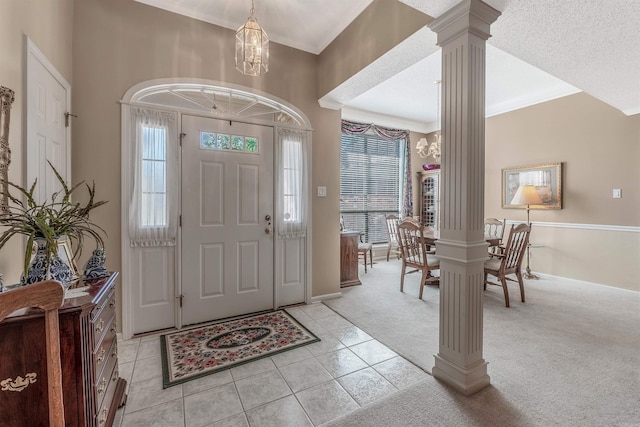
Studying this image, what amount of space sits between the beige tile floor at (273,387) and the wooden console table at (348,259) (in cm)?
167

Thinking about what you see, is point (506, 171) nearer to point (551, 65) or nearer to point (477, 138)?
point (551, 65)

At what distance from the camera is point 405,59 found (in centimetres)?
255

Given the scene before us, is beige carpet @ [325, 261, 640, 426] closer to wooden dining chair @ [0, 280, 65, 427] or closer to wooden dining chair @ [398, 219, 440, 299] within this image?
wooden dining chair @ [398, 219, 440, 299]

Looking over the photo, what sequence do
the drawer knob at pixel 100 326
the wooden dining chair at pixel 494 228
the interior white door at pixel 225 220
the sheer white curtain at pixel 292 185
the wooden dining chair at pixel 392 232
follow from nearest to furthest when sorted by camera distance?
1. the drawer knob at pixel 100 326
2. the interior white door at pixel 225 220
3. the sheer white curtain at pixel 292 185
4. the wooden dining chair at pixel 494 228
5. the wooden dining chair at pixel 392 232

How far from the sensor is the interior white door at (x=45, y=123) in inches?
65.2

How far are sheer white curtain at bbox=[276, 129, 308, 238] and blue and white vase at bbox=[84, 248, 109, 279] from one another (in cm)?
182

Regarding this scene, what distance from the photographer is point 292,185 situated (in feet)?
10.9

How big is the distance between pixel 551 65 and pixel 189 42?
3.52 m

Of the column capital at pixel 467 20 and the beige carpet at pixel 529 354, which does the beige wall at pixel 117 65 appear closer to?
the column capital at pixel 467 20

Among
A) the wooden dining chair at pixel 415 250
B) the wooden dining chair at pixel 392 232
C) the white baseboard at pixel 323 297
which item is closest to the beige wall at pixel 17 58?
the white baseboard at pixel 323 297

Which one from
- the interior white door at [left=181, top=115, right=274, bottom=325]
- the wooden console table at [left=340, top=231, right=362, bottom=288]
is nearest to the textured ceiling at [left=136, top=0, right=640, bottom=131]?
the interior white door at [left=181, top=115, right=274, bottom=325]

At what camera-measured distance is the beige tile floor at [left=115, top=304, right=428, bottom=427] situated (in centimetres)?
163

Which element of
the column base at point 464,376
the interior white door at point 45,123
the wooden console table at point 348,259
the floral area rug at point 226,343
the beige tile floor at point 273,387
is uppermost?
the interior white door at point 45,123

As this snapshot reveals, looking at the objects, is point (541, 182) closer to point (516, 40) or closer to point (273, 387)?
point (516, 40)
